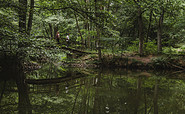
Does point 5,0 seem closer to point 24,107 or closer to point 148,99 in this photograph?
point 24,107

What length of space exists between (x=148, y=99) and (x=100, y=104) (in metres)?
1.39

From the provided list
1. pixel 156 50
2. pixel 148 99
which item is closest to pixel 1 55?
pixel 148 99

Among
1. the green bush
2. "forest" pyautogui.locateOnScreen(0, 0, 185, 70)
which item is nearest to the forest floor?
"forest" pyautogui.locateOnScreen(0, 0, 185, 70)

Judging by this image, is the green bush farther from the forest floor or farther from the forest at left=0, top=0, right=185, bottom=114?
the forest floor

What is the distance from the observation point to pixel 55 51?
22.5ft

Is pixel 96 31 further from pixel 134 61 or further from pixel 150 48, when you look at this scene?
pixel 150 48

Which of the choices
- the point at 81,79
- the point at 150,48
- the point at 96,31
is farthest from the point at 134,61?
the point at 81,79

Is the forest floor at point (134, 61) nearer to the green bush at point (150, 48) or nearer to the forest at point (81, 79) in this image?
the forest at point (81, 79)

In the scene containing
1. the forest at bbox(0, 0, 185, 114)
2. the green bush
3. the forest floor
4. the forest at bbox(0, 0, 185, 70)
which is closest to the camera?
the forest at bbox(0, 0, 185, 114)

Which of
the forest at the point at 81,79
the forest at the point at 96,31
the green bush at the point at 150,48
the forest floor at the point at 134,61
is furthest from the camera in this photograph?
the green bush at the point at 150,48

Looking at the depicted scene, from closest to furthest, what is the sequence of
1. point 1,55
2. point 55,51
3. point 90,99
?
1. point 90,99
2. point 55,51
3. point 1,55

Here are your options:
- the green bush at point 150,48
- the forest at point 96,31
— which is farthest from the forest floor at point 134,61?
the green bush at point 150,48

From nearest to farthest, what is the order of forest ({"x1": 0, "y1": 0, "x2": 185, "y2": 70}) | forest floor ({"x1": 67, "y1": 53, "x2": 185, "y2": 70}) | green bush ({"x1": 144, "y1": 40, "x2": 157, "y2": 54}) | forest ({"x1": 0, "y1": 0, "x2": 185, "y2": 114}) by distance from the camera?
forest ({"x1": 0, "y1": 0, "x2": 185, "y2": 114}) → forest ({"x1": 0, "y1": 0, "x2": 185, "y2": 70}) → forest floor ({"x1": 67, "y1": 53, "x2": 185, "y2": 70}) → green bush ({"x1": 144, "y1": 40, "x2": 157, "y2": 54})

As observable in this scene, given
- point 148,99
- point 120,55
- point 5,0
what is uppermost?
point 5,0
